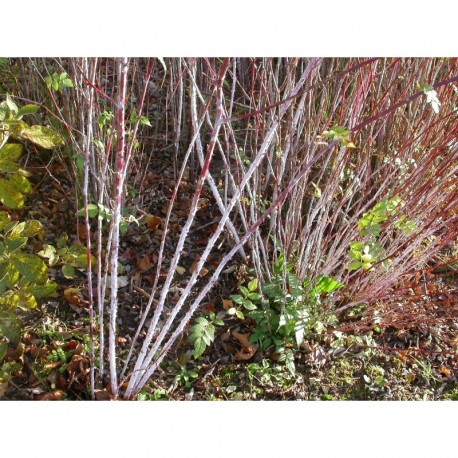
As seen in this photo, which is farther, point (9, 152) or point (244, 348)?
point (244, 348)

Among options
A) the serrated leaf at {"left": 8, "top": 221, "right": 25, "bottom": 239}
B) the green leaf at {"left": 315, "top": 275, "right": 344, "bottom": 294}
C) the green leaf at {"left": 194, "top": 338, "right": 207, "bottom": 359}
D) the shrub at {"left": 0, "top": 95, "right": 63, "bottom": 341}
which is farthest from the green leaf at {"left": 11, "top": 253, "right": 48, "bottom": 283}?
the green leaf at {"left": 315, "top": 275, "right": 344, "bottom": 294}

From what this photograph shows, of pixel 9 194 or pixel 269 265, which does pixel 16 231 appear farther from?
pixel 269 265

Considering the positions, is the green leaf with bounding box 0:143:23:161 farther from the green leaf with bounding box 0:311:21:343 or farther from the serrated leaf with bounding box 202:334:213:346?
the serrated leaf with bounding box 202:334:213:346

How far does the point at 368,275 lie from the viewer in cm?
228

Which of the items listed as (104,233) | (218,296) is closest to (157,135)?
(104,233)

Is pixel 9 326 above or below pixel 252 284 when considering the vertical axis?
below

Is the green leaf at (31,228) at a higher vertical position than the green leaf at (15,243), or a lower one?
higher

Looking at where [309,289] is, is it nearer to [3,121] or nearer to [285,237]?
[285,237]

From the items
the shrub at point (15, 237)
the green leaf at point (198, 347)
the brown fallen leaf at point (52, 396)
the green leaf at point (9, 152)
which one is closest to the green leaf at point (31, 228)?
the shrub at point (15, 237)

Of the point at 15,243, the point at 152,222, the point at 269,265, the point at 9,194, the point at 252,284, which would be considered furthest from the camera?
the point at 152,222

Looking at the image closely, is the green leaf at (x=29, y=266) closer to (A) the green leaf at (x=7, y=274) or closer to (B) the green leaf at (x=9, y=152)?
(A) the green leaf at (x=7, y=274)

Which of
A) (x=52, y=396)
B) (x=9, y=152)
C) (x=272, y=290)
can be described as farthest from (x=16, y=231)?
(x=272, y=290)

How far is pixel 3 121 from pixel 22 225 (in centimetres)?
38

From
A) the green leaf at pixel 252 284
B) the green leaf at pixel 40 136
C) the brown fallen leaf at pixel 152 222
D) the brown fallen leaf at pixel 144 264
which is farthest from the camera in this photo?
the brown fallen leaf at pixel 152 222
